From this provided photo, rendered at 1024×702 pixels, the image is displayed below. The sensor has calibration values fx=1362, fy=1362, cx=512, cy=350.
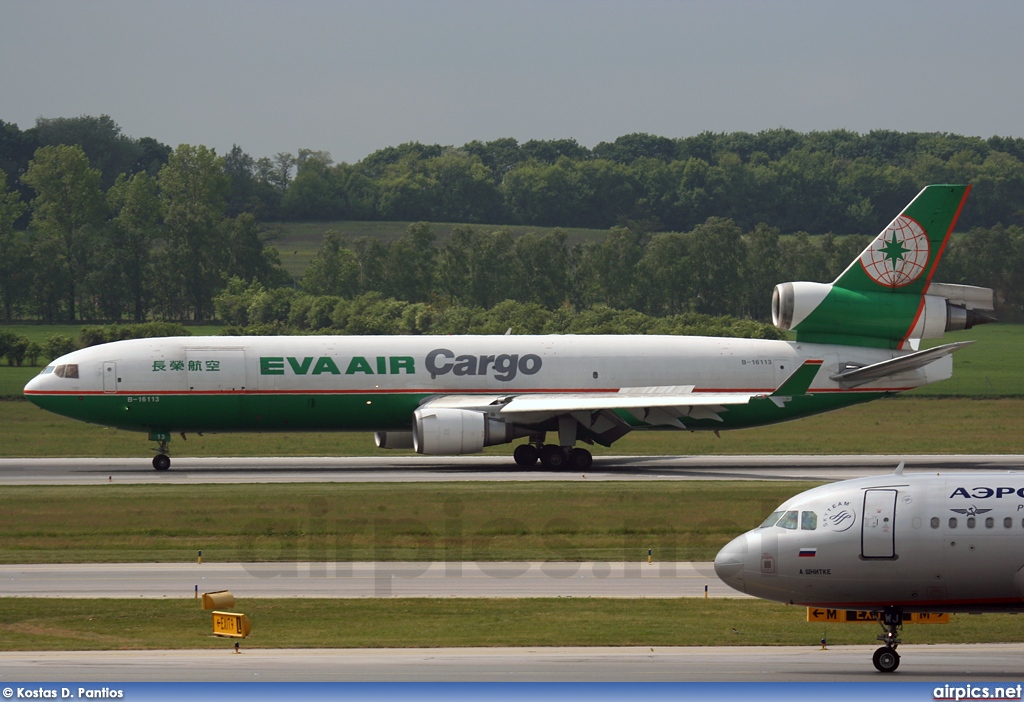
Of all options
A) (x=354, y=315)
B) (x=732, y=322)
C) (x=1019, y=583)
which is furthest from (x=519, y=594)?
(x=354, y=315)

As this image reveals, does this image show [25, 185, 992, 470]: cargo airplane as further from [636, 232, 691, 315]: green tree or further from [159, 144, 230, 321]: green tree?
[159, 144, 230, 321]: green tree

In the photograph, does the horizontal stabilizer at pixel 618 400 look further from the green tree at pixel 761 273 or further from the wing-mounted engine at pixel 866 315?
the green tree at pixel 761 273

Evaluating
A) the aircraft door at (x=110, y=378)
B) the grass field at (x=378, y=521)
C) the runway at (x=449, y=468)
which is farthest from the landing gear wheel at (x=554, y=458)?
the aircraft door at (x=110, y=378)

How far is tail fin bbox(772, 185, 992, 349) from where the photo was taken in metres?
58.4

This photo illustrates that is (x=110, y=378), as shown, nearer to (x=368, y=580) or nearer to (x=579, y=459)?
(x=579, y=459)

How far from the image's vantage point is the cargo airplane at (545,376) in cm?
5481

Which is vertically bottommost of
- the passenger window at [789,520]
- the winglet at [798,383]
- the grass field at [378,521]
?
the grass field at [378,521]

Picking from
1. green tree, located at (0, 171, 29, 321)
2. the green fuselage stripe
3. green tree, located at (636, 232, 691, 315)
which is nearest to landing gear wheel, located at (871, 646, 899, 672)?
the green fuselage stripe

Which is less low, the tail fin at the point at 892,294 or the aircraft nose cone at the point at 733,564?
the tail fin at the point at 892,294

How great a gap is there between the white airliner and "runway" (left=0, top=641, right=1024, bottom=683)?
100 cm

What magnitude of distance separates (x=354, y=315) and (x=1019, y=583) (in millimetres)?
97904

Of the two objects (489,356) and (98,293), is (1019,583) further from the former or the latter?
(98,293)

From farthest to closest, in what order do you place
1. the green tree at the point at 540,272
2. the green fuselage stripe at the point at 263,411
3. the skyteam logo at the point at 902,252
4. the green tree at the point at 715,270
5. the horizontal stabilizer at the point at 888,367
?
the green tree at the point at 540,272 < the green tree at the point at 715,270 < the skyteam logo at the point at 902,252 < the green fuselage stripe at the point at 263,411 < the horizontal stabilizer at the point at 888,367

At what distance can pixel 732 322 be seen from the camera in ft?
356
